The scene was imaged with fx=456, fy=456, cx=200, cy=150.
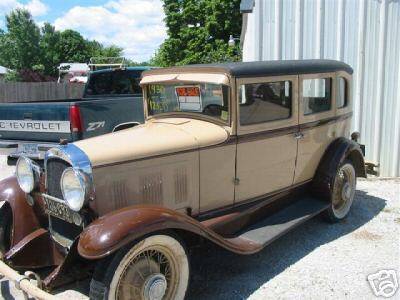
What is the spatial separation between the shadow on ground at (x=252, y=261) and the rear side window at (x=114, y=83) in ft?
16.0

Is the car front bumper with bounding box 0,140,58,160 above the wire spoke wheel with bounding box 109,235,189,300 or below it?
above

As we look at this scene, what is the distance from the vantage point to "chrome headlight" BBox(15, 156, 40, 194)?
391 centimetres

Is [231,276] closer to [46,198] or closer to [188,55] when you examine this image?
[46,198]

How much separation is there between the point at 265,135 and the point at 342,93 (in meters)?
1.67

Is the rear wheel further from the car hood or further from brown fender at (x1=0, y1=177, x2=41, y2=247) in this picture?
the car hood

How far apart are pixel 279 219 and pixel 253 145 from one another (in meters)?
0.83

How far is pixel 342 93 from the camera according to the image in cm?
545

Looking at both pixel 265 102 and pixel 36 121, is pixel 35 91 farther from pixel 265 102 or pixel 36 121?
pixel 265 102

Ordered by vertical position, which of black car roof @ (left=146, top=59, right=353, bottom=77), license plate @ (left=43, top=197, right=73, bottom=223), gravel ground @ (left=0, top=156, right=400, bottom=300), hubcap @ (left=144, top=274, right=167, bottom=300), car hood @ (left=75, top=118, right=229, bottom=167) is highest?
black car roof @ (left=146, top=59, right=353, bottom=77)

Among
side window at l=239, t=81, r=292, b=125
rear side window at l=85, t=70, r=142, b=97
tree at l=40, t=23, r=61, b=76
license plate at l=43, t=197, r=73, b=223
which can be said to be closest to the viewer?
license plate at l=43, t=197, r=73, b=223

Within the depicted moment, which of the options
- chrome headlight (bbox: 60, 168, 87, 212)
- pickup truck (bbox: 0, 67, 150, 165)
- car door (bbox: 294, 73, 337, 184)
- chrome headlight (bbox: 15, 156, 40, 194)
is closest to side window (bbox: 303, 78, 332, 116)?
car door (bbox: 294, 73, 337, 184)

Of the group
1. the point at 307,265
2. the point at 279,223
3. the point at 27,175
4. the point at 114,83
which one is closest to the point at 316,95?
the point at 279,223

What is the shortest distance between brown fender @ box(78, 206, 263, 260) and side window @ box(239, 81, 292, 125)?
124cm

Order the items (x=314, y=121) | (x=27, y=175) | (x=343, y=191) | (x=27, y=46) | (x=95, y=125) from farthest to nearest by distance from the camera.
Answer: (x=27, y=46) < (x=95, y=125) < (x=343, y=191) < (x=314, y=121) < (x=27, y=175)
